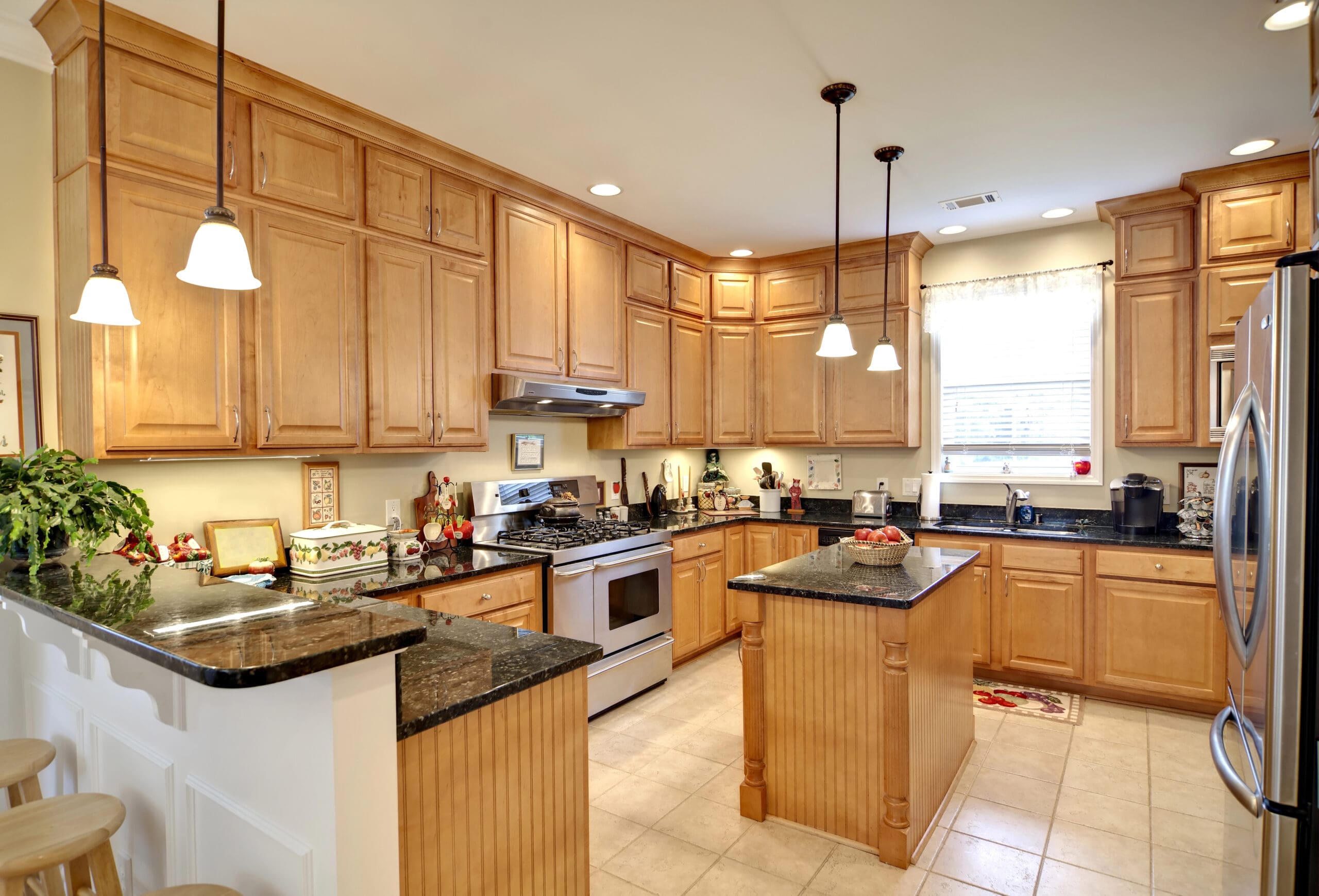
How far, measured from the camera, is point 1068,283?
4195 millimetres

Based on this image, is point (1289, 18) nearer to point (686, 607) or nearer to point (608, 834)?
point (608, 834)

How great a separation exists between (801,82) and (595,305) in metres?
1.80

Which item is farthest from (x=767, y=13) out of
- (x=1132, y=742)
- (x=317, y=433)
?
(x=1132, y=742)

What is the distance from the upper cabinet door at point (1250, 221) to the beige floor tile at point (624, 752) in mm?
3685

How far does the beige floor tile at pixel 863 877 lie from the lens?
2154 mm

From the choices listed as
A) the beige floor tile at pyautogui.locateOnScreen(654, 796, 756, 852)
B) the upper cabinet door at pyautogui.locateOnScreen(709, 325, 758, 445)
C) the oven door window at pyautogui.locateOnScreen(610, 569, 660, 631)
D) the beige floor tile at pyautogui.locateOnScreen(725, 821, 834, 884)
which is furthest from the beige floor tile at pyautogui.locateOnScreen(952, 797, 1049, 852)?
the upper cabinet door at pyautogui.locateOnScreen(709, 325, 758, 445)

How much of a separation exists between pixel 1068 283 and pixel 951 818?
319cm

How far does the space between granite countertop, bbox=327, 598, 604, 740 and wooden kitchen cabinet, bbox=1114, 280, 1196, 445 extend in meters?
3.63

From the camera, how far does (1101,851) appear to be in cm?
236

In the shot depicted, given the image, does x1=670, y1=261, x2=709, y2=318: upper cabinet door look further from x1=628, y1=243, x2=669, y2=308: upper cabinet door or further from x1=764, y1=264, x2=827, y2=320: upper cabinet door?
x1=764, y1=264, x2=827, y2=320: upper cabinet door

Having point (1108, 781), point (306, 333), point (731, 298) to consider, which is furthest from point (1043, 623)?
point (306, 333)

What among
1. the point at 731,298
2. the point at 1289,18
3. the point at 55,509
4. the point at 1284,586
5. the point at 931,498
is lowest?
the point at 931,498

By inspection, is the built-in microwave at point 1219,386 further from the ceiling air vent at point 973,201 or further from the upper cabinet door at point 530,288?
the upper cabinet door at point 530,288

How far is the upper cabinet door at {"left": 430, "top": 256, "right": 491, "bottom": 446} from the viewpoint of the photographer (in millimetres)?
3117
